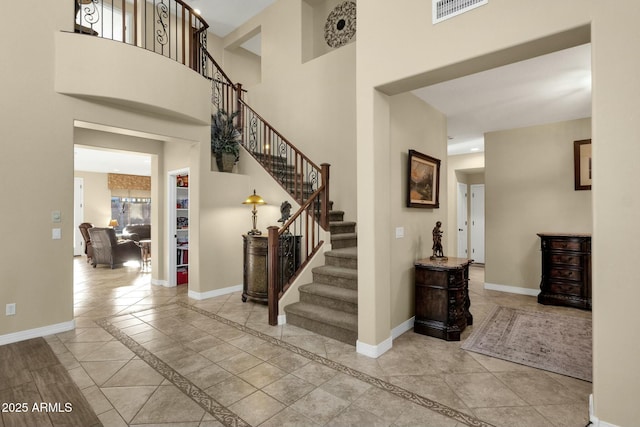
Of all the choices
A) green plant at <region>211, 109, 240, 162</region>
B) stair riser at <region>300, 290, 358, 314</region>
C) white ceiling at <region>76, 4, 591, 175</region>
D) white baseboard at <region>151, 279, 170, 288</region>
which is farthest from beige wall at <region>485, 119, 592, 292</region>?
white baseboard at <region>151, 279, 170, 288</region>

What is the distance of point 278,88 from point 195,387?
19.3 feet

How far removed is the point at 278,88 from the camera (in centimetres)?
680

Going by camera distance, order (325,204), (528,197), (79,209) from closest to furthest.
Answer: (325,204) < (528,197) < (79,209)

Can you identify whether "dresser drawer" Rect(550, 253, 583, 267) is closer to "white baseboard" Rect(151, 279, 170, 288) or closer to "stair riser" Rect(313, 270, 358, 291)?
"stair riser" Rect(313, 270, 358, 291)

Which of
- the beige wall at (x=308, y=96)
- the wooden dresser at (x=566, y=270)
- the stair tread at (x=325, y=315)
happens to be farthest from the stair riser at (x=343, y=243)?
the wooden dresser at (x=566, y=270)

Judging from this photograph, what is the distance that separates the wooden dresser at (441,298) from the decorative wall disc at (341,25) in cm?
473

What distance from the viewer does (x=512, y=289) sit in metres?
5.70

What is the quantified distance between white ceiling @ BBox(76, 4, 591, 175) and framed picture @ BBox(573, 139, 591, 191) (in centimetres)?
45

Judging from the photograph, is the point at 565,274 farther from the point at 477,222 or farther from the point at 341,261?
the point at 477,222

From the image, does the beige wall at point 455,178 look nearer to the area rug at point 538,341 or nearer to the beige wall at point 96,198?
the area rug at point 538,341

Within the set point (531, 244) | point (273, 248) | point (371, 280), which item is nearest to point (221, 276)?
point (273, 248)

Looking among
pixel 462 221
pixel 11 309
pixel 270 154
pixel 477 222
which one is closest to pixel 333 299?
pixel 270 154

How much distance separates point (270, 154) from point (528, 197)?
4622 mm

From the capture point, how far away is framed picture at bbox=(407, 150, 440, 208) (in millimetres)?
3855
